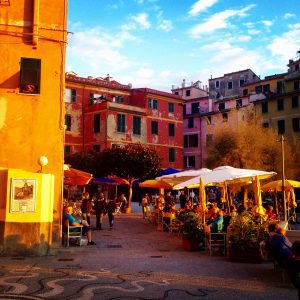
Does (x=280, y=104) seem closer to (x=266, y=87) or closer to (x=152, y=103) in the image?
(x=266, y=87)

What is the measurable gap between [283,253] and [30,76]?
30.1 ft

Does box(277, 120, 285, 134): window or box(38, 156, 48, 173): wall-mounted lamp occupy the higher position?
box(277, 120, 285, 134): window

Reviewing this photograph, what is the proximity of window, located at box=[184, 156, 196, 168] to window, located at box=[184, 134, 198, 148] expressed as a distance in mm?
1627

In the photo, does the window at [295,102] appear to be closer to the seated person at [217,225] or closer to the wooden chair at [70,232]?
the seated person at [217,225]

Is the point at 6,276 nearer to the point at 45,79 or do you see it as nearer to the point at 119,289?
the point at 119,289

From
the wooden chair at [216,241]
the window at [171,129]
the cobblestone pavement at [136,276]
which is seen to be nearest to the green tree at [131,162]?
the window at [171,129]

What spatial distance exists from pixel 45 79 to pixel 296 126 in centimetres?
3987

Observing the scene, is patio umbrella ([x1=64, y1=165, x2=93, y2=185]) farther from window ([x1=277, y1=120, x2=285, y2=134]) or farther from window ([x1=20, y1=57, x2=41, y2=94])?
window ([x1=277, y1=120, x2=285, y2=134])

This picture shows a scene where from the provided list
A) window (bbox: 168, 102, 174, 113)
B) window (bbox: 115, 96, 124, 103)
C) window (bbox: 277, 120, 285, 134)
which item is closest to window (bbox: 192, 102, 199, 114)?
window (bbox: 168, 102, 174, 113)

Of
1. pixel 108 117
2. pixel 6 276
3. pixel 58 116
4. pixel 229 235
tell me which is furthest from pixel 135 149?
pixel 6 276

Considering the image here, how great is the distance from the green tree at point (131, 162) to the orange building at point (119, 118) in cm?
949

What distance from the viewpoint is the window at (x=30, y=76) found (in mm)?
13125

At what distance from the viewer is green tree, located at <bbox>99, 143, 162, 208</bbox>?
3200 centimetres

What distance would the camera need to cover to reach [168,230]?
19266 mm
